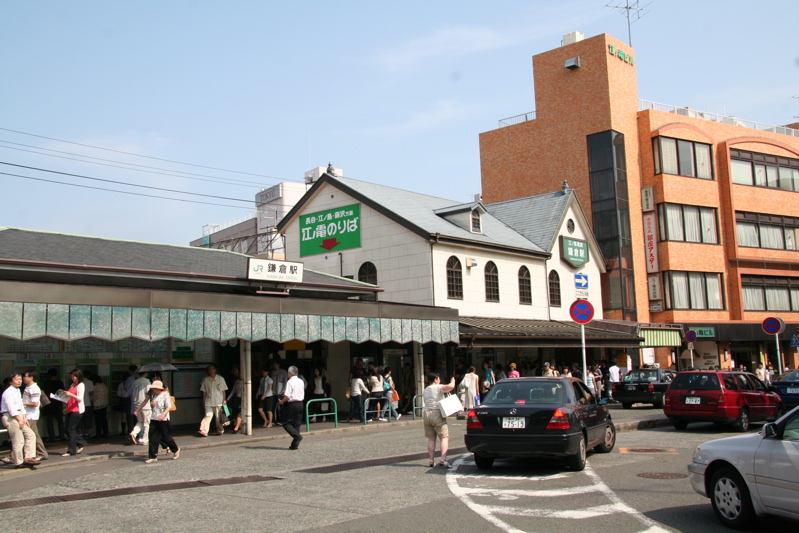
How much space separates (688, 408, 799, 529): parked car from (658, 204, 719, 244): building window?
34927mm

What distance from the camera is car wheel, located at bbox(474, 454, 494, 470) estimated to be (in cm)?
1202

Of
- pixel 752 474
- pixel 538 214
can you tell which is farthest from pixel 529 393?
pixel 538 214

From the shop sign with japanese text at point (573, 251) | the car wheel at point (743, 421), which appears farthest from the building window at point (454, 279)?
the car wheel at point (743, 421)

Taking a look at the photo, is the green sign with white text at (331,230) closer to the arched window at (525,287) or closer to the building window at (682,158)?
the arched window at (525,287)

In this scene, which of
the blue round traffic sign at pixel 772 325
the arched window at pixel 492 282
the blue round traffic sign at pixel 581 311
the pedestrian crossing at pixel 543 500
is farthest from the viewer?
the arched window at pixel 492 282

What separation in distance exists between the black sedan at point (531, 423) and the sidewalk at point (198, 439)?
7.26 metres

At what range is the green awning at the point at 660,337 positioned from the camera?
3600cm

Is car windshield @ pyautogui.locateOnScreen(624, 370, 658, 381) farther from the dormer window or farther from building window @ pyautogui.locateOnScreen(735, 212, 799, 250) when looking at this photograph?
building window @ pyautogui.locateOnScreen(735, 212, 799, 250)

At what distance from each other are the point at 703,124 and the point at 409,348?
27.0 m

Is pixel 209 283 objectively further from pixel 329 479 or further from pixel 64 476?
pixel 329 479

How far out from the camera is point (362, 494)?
1002cm

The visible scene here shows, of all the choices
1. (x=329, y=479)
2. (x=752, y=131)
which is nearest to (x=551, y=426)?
(x=329, y=479)

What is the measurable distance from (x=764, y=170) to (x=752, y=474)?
44033mm

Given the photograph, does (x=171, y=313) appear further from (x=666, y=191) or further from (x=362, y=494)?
(x=666, y=191)
